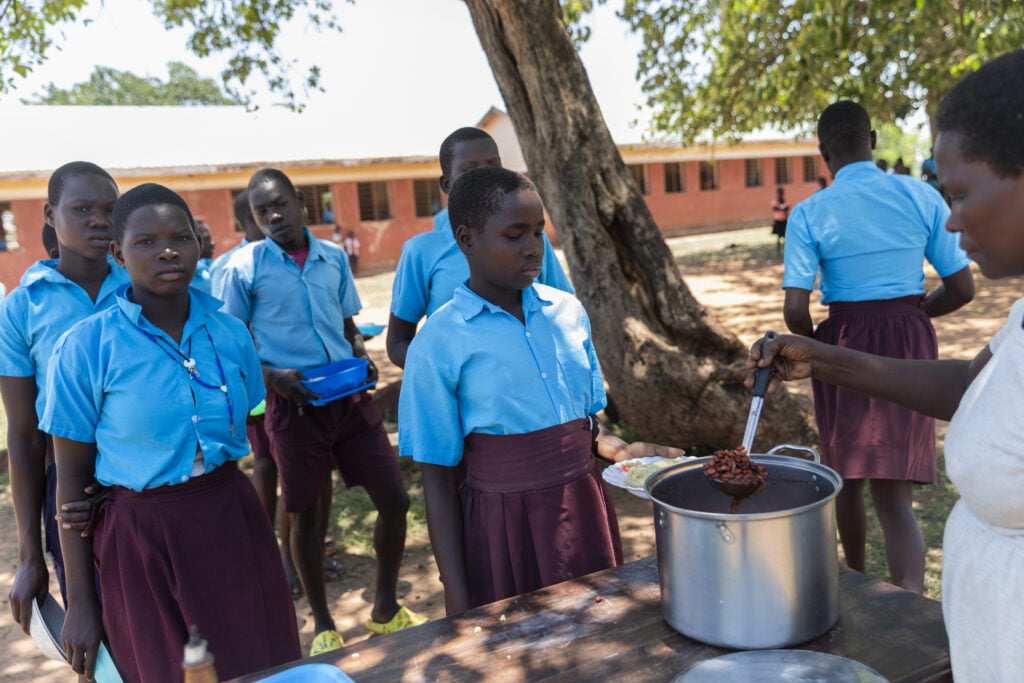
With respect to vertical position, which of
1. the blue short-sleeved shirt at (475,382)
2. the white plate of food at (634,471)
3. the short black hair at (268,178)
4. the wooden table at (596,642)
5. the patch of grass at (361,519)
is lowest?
the patch of grass at (361,519)

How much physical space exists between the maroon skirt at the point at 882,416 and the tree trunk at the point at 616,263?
1.71 metres

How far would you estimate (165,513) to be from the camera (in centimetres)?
234

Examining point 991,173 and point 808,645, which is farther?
point 808,645

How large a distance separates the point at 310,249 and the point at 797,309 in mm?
2188

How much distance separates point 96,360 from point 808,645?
1.85 m

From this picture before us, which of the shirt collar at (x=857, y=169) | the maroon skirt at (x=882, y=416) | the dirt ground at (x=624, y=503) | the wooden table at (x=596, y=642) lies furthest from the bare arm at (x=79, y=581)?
the shirt collar at (x=857, y=169)

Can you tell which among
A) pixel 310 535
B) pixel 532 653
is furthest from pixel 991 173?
pixel 310 535

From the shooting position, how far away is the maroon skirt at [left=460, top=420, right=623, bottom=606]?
7.39 feet

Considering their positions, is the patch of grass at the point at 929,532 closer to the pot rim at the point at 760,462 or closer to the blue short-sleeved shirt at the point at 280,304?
the pot rim at the point at 760,462

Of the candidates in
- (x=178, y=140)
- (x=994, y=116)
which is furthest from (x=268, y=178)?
(x=178, y=140)

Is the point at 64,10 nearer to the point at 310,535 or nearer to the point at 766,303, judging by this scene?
the point at 310,535

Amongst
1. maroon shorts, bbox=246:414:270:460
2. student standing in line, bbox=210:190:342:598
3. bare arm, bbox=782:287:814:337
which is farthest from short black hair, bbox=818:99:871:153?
maroon shorts, bbox=246:414:270:460

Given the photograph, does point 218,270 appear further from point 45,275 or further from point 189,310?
point 189,310

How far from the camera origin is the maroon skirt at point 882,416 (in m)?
3.29
